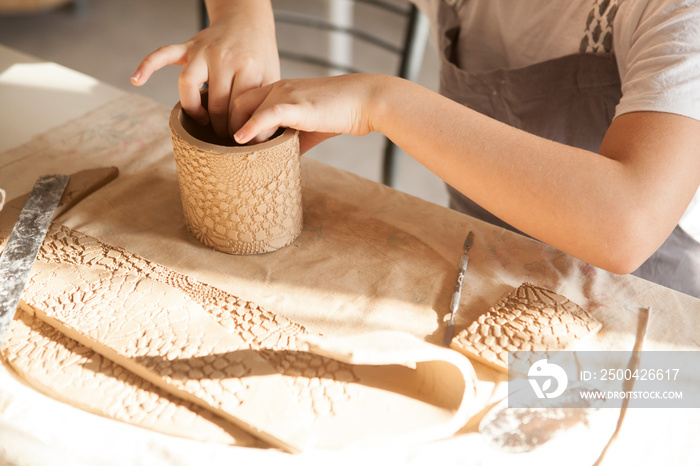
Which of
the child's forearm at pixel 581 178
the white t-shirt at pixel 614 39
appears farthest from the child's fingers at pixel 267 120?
the white t-shirt at pixel 614 39

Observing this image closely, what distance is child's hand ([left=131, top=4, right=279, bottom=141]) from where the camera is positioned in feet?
2.15

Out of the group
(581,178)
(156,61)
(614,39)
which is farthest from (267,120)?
(614,39)

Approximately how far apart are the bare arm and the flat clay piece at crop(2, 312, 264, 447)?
259mm

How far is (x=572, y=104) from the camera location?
2.70 ft

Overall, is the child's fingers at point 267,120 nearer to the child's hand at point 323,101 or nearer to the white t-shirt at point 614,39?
the child's hand at point 323,101

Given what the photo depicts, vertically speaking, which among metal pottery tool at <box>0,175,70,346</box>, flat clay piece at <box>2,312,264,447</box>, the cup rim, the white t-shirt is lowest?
flat clay piece at <box>2,312,264,447</box>

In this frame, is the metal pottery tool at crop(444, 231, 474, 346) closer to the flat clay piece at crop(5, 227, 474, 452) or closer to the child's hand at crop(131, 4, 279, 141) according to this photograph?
the flat clay piece at crop(5, 227, 474, 452)

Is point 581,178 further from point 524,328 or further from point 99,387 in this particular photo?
point 99,387

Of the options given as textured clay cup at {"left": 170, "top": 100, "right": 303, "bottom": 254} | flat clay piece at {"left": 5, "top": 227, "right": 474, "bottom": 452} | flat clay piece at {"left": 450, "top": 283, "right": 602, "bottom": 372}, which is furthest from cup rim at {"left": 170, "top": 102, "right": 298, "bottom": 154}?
flat clay piece at {"left": 450, "top": 283, "right": 602, "bottom": 372}

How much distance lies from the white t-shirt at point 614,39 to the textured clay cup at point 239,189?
1.25ft

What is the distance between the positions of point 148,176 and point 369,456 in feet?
1.61

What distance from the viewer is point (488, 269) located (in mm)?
636

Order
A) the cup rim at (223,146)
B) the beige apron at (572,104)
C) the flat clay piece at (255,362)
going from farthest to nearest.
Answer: the beige apron at (572,104), the cup rim at (223,146), the flat clay piece at (255,362)

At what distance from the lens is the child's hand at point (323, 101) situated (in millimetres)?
621
